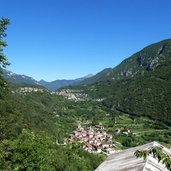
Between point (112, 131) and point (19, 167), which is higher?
point (19, 167)

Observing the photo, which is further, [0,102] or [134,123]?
[134,123]

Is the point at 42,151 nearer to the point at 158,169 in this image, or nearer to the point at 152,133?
the point at 158,169

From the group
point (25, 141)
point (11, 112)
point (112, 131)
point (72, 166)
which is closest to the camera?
point (25, 141)

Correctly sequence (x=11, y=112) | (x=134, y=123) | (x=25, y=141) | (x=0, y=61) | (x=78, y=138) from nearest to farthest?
(x=0, y=61) < (x=25, y=141) < (x=11, y=112) < (x=78, y=138) < (x=134, y=123)

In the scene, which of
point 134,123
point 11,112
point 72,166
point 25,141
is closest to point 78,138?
point 11,112

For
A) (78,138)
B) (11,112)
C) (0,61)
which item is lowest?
(78,138)

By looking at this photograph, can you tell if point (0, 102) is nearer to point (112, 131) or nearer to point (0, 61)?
point (112, 131)
